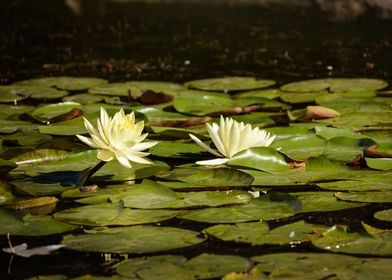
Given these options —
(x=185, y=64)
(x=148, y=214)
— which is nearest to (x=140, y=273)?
(x=148, y=214)

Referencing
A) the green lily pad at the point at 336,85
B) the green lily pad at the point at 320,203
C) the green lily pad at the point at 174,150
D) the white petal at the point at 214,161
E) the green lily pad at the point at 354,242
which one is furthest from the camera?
the green lily pad at the point at 336,85

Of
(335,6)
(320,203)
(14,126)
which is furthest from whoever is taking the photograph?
(335,6)

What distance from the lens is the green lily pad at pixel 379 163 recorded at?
2.43 metres

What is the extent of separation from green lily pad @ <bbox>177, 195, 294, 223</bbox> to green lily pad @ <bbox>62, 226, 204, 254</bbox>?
103 millimetres

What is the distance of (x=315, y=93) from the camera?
3566 mm

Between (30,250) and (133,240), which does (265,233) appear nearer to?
(133,240)

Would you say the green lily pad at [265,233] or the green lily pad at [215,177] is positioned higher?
the green lily pad at [215,177]

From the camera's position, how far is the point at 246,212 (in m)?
2.07

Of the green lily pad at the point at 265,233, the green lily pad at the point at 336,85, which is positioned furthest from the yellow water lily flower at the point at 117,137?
the green lily pad at the point at 336,85

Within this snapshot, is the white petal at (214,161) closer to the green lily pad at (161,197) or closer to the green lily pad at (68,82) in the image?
the green lily pad at (161,197)

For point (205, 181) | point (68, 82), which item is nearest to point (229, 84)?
point (68, 82)

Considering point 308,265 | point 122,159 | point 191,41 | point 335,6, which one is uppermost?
point 335,6

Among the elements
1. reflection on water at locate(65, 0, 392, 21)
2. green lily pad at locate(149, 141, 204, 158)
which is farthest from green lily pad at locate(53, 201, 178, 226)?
reflection on water at locate(65, 0, 392, 21)

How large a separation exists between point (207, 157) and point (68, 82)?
1450 millimetres
